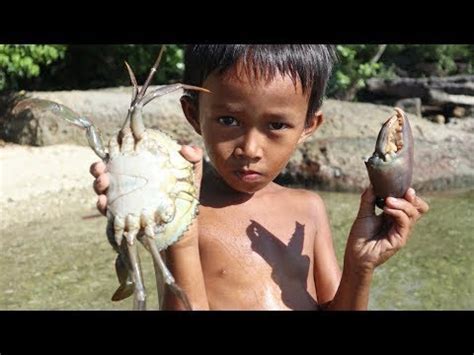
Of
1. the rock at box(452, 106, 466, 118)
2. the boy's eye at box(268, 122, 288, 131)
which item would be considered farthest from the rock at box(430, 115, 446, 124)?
the boy's eye at box(268, 122, 288, 131)

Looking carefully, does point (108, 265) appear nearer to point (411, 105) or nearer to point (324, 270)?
point (324, 270)

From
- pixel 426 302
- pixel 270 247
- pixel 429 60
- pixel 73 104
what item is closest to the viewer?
pixel 270 247

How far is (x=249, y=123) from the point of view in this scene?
210 cm

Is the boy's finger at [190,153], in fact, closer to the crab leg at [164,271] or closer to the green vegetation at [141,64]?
the crab leg at [164,271]

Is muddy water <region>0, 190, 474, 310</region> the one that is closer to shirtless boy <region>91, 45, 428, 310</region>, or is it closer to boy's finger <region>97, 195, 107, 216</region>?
shirtless boy <region>91, 45, 428, 310</region>

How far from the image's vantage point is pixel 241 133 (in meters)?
2.10

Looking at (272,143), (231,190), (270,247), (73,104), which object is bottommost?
A: (73,104)

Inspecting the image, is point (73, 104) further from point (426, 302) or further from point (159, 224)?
point (159, 224)

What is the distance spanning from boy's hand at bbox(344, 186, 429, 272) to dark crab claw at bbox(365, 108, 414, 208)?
3 cm

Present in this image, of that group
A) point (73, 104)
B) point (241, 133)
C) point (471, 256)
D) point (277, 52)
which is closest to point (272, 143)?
point (241, 133)

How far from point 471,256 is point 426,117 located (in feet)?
16.4

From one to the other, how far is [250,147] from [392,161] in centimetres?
39

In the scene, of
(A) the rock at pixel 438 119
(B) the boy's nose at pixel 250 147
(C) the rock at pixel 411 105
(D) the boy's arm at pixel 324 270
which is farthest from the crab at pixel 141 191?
(C) the rock at pixel 411 105

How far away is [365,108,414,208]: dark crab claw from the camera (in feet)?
6.89
